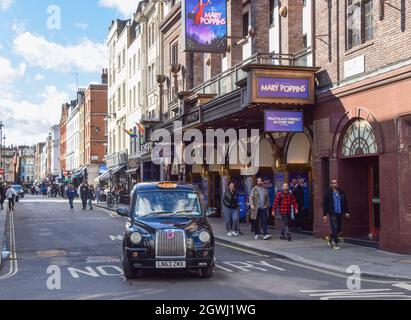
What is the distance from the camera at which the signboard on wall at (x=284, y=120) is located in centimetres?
1869

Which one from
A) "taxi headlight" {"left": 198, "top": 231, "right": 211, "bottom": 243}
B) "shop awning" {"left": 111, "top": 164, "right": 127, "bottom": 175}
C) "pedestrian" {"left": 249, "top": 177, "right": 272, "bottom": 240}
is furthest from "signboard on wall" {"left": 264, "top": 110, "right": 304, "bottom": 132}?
"shop awning" {"left": 111, "top": 164, "right": 127, "bottom": 175}

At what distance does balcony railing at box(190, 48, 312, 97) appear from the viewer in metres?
20.0

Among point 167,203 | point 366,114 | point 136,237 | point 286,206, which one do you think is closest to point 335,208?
point 286,206

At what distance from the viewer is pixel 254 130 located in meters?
24.8

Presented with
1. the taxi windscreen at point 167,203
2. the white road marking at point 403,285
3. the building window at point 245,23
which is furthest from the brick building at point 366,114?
the building window at point 245,23

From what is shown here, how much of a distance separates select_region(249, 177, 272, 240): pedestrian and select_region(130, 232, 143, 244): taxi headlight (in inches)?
321

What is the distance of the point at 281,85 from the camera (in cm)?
1844

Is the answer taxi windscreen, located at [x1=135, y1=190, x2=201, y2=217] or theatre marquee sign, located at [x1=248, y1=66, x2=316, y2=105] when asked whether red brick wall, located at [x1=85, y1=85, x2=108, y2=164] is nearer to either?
theatre marquee sign, located at [x1=248, y1=66, x2=316, y2=105]

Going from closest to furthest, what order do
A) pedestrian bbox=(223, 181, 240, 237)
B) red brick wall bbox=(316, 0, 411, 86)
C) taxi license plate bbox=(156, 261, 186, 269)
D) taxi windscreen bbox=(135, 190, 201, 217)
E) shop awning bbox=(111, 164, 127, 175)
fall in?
taxi license plate bbox=(156, 261, 186, 269)
taxi windscreen bbox=(135, 190, 201, 217)
red brick wall bbox=(316, 0, 411, 86)
pedestrian bbox=(223, 181, 240, 237)
shop awning bbox=(111, 164, 127, 175)

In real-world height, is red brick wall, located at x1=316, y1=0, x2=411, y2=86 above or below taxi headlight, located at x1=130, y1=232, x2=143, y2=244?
above

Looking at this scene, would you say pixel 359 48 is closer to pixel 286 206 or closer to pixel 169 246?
pixel 286 206

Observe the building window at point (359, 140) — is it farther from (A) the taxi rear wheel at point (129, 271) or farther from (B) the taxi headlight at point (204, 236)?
(A) the taxi rear wheel at point (129, 271)
